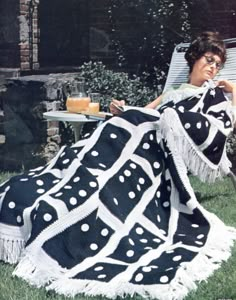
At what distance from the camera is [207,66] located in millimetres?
3865

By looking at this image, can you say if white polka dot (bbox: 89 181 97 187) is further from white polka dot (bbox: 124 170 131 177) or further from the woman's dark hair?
the woman's dark hair

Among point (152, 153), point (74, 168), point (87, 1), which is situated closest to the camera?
point (74, 168)

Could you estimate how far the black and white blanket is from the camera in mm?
2799

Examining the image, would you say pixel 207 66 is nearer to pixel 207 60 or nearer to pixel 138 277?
pixel 207 60

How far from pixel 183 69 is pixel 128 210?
76.4 inches

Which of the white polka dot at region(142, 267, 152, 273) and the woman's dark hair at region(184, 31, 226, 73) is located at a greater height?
the woman's dark hair at region(184, 31, 226, 73)

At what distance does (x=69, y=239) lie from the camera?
9.65 ft

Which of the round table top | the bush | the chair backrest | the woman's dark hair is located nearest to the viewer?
the woman's dark hair

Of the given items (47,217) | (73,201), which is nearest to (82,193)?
(73,201)

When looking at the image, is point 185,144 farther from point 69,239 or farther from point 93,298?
point 93,298

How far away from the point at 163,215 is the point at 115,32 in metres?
3.10

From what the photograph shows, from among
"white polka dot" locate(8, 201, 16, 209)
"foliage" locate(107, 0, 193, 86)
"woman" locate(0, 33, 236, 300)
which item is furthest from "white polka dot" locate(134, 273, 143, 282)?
"foliage" locate(107, 0, 193, 86)

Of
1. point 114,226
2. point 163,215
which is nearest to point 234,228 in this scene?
point 163,215

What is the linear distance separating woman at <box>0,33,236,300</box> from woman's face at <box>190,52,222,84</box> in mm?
169
